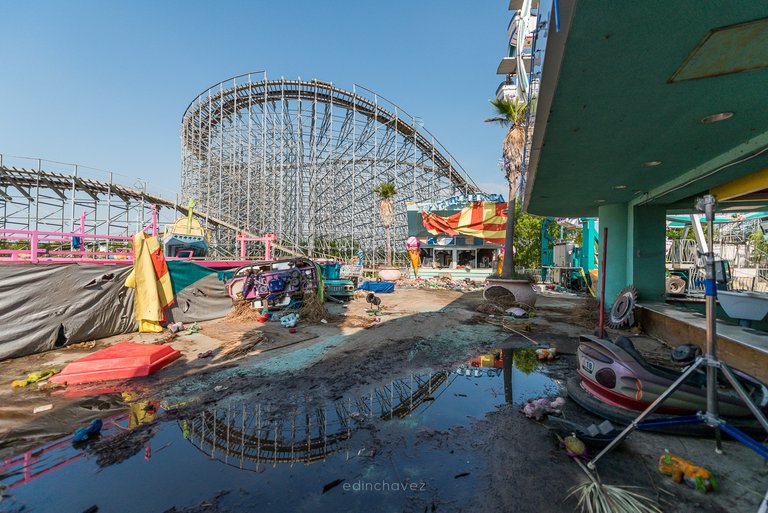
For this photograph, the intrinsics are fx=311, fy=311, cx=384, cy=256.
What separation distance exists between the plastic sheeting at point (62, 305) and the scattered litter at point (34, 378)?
138 cm

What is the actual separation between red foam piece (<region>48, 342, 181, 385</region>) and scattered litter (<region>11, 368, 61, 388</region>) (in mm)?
200

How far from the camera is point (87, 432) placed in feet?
8.98

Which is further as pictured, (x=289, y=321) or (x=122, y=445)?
(x=289, y=321)

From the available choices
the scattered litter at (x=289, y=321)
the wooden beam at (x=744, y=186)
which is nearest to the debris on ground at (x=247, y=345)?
the scattered litter at (x=289, y=321)

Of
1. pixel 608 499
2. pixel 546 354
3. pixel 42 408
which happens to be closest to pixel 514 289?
pixel 546 354

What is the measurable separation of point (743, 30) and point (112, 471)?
17.8 feet

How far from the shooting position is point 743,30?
2105 mm

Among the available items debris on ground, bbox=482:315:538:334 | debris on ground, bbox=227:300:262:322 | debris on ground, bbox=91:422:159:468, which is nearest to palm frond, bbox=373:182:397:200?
debris on ground, bbox=482:315:538:334

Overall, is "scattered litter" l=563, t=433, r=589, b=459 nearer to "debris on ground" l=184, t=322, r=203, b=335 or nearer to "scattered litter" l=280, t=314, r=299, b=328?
"scattered litter" l=280, t=314, r=299, b=328

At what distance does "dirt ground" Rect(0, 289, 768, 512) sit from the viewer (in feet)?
6.86

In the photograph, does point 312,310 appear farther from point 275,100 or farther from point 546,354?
point 275,100

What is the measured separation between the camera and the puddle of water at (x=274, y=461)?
2018 mm

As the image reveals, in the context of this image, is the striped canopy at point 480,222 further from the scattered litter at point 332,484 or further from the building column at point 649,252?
the scattered litter at point 332,484

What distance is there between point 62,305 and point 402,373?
20.0 feet
